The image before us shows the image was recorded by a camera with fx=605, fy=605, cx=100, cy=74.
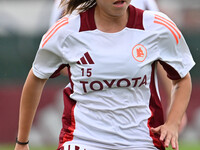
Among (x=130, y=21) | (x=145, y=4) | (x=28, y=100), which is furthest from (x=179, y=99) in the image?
(x=145, y=4)

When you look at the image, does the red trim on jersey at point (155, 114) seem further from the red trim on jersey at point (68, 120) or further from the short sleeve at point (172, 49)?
the red trim on jersey at point (68, 120)

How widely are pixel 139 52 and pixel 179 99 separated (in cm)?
41

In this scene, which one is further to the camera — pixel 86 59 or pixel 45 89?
pixel 45 89

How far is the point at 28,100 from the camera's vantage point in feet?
12.7

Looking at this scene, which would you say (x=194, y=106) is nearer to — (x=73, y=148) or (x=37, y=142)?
(x=37, y=142)

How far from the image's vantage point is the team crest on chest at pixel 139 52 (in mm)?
3570

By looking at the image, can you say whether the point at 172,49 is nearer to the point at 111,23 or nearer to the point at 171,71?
the point at 171,71

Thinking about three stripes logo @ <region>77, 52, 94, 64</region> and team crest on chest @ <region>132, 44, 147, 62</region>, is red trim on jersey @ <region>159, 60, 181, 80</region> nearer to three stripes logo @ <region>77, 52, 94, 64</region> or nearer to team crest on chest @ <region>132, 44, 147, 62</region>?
team crest on chest @ <region>132, 44, 147, 62</region>

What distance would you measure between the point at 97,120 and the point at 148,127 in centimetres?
32

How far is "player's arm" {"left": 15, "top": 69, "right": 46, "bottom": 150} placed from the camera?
150 inches

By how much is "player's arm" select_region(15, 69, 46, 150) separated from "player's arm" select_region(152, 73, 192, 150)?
0.80 m

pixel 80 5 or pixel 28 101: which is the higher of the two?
pixel 80 5

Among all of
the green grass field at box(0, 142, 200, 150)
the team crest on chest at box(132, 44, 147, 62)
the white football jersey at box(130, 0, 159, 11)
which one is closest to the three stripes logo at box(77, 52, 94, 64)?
the team crest on chest at box(132, 44, 147, 62)

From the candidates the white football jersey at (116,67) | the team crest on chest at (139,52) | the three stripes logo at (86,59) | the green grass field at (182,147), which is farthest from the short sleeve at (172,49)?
the green grass field at (182,147)
